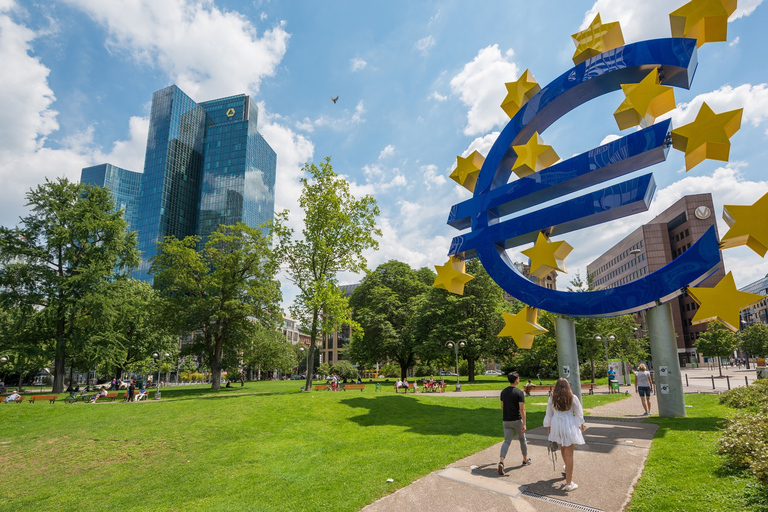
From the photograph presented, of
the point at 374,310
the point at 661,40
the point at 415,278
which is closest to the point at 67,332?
the point at 374,310

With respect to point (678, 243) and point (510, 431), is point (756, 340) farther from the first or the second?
point (510, 431)

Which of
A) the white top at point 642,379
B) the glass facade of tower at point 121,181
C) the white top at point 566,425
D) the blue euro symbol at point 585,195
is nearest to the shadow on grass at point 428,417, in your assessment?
the white top at point 642,379

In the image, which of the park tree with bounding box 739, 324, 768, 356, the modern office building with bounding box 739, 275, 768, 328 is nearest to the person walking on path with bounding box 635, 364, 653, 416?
the park tree with bounding box 739, 324, 768, 356

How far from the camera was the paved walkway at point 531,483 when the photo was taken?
576 cm

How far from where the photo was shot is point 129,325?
1651 inches

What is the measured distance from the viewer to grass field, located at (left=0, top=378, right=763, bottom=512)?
667 cm

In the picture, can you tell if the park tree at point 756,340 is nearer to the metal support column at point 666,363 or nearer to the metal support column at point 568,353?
the metal support column at point 666,363

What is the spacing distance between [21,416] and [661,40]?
28350 mm

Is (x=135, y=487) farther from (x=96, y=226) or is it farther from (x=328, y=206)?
(x=96, y=226)

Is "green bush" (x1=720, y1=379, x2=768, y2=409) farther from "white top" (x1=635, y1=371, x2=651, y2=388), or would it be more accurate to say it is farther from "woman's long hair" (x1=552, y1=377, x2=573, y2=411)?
"woman's long hair" (x1=552, y1=377, x2=573, y2=411)

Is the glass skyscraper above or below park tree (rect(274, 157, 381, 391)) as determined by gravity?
above

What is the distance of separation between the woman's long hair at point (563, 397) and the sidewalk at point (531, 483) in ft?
4.03

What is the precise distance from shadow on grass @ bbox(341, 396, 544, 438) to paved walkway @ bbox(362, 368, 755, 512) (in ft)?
8.88

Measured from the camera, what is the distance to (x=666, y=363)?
1217cm
